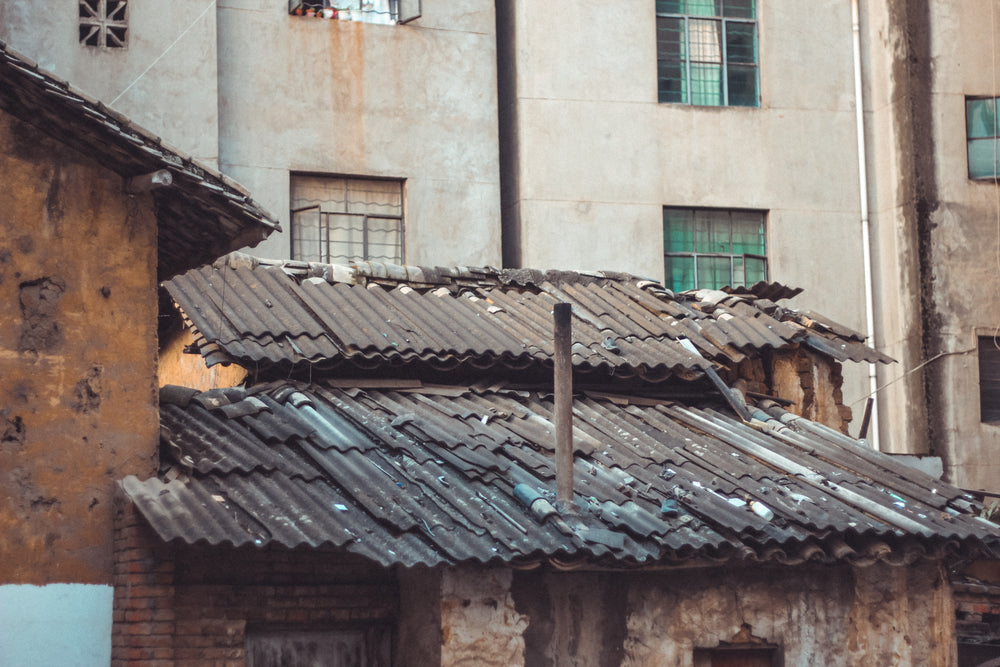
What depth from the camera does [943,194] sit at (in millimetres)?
20453

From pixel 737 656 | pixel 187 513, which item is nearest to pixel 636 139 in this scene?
pixel 737 656

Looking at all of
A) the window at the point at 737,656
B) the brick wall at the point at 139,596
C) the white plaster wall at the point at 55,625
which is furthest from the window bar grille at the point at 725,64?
the white plaster wall at the point at 55,625

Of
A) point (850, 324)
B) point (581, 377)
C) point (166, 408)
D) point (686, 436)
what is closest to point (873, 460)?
point (686, 436)

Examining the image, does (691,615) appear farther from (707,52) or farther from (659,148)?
(707,52)

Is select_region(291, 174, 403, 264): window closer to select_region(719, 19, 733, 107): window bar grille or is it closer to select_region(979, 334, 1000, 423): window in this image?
select_region(719, 19, 733, 107): window bar grille

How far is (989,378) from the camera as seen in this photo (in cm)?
2019

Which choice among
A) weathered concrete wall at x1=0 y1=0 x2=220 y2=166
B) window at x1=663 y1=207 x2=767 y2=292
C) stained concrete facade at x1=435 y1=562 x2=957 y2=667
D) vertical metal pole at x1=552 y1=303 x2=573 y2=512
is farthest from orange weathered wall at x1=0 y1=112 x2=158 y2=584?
window at x1=663 y1=207 x2=767 y2=292

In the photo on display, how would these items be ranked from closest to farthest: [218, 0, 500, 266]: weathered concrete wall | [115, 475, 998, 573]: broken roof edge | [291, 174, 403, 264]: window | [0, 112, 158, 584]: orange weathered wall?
[115, 475, 998, 573]: broken roof edge → [0, 112, 158, 584]: orange weathered wall → [291, 174, 403, 264]: window → [218, 0, 500, 266]: weathered concrete wall

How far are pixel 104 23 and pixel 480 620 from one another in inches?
434

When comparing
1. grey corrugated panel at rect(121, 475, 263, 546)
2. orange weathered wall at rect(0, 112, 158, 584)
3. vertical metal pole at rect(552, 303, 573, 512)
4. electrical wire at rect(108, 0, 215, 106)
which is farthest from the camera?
electrical wire at rect(108, 0, 215, 106)

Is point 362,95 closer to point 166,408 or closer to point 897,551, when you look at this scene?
point 166,408

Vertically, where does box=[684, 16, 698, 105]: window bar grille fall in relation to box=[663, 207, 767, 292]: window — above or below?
above

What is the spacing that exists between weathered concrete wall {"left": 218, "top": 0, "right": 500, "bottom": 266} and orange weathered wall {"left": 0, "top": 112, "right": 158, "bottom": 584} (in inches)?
346

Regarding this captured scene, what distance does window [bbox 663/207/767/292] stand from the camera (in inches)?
783
